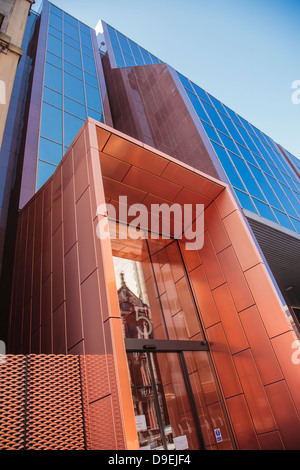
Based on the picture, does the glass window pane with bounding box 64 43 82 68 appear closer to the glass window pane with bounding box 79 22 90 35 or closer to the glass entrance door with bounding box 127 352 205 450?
the glass window pane with bounding box 79 22 90 35

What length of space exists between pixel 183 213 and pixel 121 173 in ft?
9.55

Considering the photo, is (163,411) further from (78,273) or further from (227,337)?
(78,273)

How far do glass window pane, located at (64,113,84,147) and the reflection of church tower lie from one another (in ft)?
30.0

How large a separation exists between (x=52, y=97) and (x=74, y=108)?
1325 millimetres

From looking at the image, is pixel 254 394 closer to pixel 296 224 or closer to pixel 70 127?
pixel 296 224

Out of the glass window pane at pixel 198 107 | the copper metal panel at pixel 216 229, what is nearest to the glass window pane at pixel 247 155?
the glass window pane at pixel 198 107

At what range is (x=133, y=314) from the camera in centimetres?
845

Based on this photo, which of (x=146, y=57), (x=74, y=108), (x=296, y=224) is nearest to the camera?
(x=296, y=224)

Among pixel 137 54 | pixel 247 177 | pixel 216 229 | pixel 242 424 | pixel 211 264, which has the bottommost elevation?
pixel 242 424

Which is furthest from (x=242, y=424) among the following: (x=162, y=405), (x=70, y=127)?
(x=70, y=127)

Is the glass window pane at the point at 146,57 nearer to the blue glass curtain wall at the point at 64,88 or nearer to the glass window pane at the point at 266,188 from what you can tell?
the blue glass curtain wall at the point at 64,88
